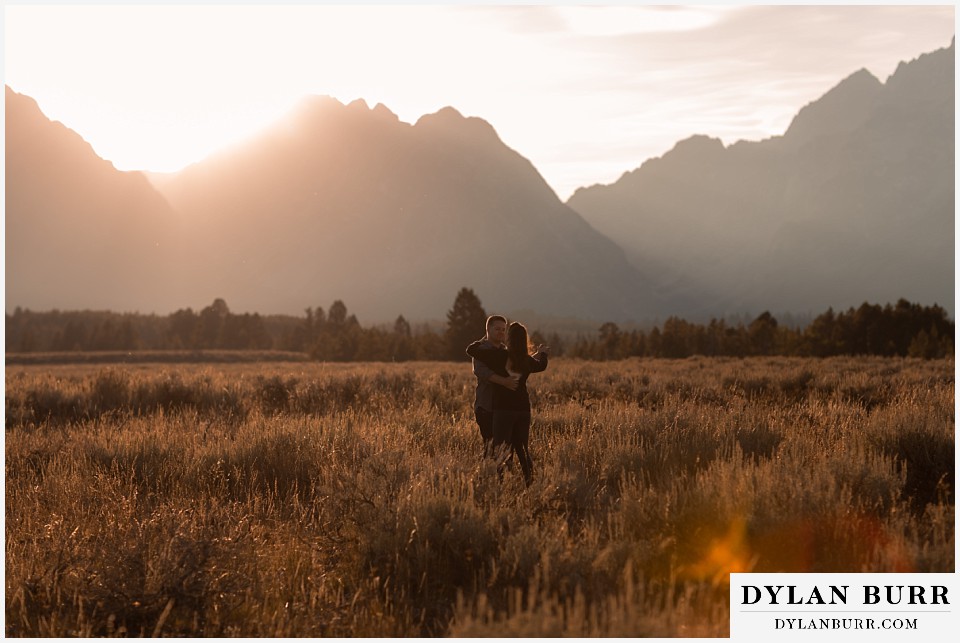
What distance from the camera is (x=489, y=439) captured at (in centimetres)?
828

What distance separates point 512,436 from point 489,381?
604 mm

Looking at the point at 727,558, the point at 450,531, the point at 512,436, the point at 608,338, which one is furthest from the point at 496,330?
the point at 608,338

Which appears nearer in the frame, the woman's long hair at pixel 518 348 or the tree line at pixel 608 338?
the woman's long hair at pixel 518 348

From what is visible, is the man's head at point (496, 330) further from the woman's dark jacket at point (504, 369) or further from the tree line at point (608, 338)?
the tree line at point (608, 338)

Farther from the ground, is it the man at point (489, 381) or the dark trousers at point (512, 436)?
the man at point (489, 381)

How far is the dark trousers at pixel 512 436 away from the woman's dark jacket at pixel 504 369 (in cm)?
7

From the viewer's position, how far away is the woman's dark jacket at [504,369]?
795 centimetres

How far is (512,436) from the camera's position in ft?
26.7

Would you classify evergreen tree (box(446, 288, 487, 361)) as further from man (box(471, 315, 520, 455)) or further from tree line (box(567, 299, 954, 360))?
man (box(471, 315, 520, 455))

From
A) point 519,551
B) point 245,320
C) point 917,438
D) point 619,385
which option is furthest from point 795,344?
point 245,320

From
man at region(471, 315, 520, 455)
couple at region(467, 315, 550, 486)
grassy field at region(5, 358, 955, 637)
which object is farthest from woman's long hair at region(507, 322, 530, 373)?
grassy field at region(5, 358, 955, 637)

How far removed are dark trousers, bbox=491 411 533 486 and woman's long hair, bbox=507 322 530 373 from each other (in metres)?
0.46

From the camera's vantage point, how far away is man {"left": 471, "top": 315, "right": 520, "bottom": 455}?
7.91 metres

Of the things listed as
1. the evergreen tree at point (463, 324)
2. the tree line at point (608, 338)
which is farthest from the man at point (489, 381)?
the evergreen tree at point (463, 324)
